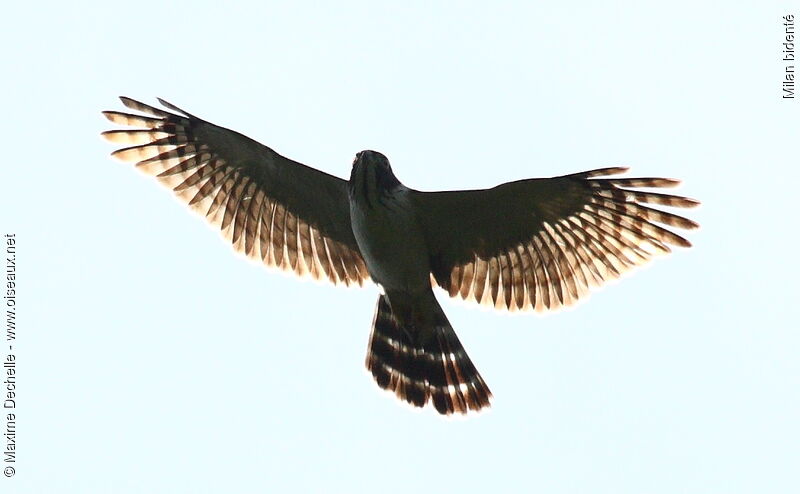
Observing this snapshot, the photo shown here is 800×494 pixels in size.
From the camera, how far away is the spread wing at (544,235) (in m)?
10.6

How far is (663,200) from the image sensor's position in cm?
1052

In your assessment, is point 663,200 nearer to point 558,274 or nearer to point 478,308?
point 558,274

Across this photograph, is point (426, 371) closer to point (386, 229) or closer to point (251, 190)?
point (386, 229)

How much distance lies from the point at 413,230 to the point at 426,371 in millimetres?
1352

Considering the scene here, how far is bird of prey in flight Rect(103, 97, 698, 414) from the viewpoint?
10.6 metres

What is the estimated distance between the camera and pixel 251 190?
11414 millimetres

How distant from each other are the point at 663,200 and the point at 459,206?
154 cm

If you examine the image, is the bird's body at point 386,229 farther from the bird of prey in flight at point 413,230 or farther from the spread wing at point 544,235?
the spread wing at point 544,235

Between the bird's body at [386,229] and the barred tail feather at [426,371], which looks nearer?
the bird's body at [386,229]

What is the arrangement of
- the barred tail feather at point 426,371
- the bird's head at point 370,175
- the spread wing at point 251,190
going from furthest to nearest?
1. the barred tail feather at point 426,371
2. the spread wing at point 251,190
3. the bird's head at point 370,175

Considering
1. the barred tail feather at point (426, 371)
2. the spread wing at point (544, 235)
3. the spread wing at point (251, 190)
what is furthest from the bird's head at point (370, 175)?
the barred tail feather at point (426, 371)

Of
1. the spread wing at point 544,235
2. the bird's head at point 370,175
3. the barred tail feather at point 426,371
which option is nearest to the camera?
the bird's head at point 370,175

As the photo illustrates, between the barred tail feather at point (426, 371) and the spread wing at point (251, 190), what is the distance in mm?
581

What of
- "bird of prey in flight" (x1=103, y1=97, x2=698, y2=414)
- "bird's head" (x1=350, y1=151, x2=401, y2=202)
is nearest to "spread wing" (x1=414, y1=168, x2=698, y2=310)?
"bird of prey in flight" (x1=103, y1=97, x2=698, y2=414)
